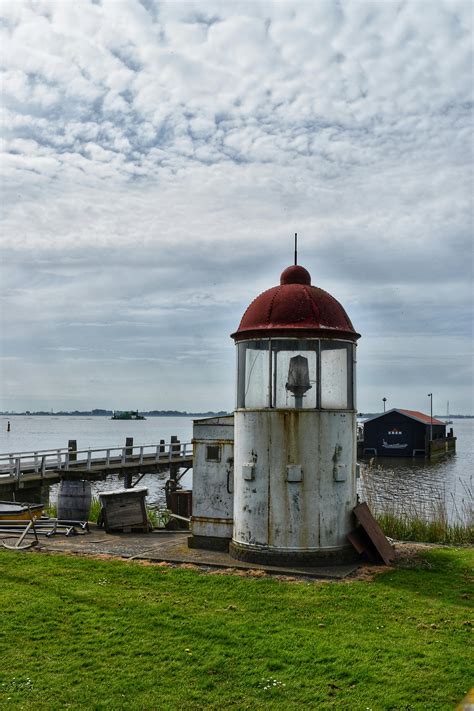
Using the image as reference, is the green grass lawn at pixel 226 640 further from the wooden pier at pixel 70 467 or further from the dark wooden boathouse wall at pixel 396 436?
the dark wooden boathouse wall at pixel 396 436

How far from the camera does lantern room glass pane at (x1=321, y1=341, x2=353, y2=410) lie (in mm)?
12555

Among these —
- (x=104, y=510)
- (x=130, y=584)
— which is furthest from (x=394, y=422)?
(x=130, y=584)

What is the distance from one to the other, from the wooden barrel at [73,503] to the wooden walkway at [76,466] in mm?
7275

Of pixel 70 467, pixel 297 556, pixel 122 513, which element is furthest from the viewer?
pixel 70 467

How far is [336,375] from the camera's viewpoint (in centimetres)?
1283

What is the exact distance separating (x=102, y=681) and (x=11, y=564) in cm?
568

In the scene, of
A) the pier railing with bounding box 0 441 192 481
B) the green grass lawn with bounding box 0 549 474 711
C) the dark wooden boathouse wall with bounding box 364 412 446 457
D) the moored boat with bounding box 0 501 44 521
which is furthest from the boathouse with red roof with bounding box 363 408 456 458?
the green grass lawn with bounding box 0 549 474 711

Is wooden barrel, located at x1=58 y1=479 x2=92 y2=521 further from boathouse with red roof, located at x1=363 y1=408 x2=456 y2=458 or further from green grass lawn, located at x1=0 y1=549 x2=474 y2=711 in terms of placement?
boathouse with red roof, located at x1=363 y1=408 x2=456 y2=458

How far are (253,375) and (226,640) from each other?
5.79 metres

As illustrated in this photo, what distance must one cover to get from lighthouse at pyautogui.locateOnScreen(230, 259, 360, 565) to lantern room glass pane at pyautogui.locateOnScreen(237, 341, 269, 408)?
19 mm

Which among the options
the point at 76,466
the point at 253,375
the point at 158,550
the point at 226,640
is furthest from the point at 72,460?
the point at 226,640

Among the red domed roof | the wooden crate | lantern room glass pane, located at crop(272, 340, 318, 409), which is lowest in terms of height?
the wooden crate

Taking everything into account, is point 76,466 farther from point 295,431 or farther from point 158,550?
point 295,431

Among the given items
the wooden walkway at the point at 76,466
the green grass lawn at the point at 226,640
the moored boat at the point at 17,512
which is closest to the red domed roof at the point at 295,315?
the green grass lawn at the point at 226,640
